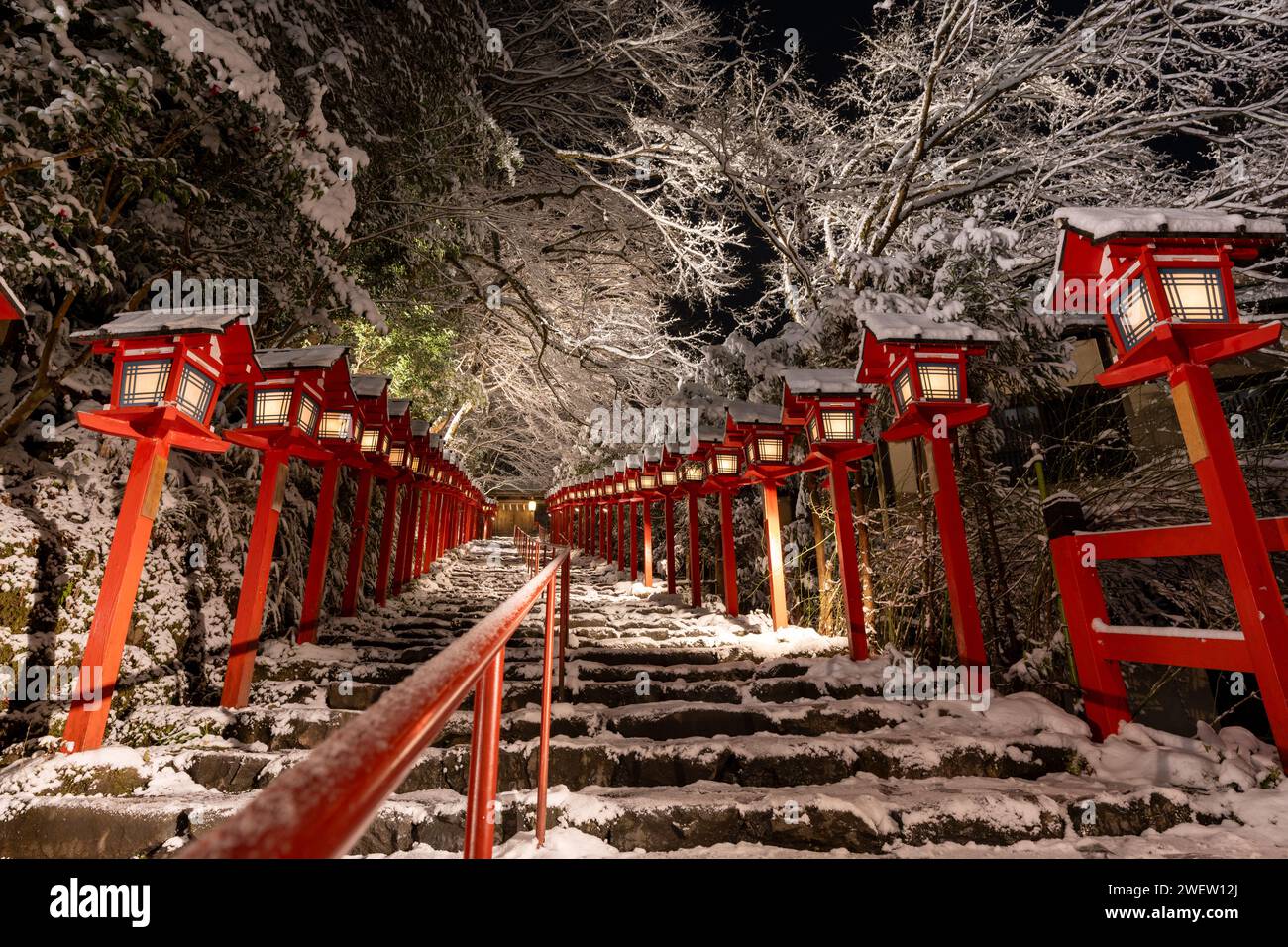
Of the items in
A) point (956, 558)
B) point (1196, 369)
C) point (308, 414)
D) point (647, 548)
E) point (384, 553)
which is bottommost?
point (956, 558)

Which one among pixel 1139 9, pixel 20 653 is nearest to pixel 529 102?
pixel 1139 9

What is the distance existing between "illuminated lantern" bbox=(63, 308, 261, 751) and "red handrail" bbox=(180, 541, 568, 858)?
3513mm

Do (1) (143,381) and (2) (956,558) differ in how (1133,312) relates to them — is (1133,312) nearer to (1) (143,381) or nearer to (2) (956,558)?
(2) (956,558)

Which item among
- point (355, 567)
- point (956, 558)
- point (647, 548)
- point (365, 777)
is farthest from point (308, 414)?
point (647, 548)

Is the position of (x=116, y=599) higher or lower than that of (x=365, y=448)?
lower

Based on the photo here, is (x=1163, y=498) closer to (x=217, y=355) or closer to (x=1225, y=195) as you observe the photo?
(x=1225, y=195)

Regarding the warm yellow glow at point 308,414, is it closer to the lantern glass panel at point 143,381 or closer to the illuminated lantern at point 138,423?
the illuminated lantern at point 138,423

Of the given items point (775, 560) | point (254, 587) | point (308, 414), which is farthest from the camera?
point (775, 560)

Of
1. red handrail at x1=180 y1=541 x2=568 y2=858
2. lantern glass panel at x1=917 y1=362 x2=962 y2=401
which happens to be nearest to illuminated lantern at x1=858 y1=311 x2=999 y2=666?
lantern glass panel at x1=917 y1=362 x2=962 y2=401

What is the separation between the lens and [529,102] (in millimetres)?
10672

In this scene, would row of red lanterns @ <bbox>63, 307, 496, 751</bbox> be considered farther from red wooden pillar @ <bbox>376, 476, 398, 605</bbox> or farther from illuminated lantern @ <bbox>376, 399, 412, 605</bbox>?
illuminated lantern @ <bbox>376, 399, 412, 605</bbox>

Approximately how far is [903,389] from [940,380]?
310mm

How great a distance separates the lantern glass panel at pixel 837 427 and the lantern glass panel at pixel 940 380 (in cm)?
135

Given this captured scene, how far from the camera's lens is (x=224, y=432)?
16.3ft
